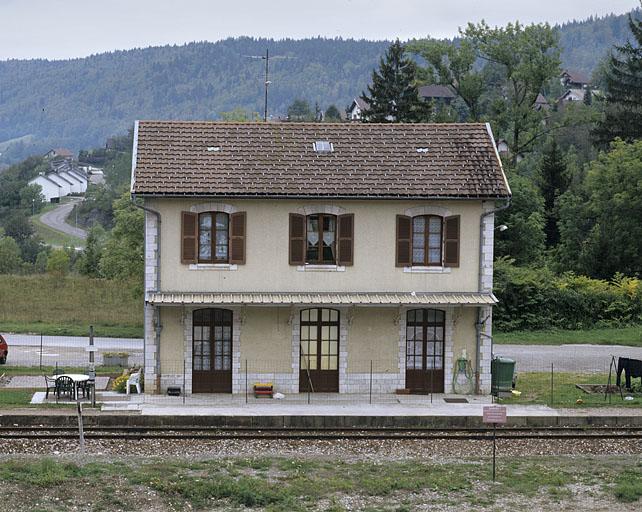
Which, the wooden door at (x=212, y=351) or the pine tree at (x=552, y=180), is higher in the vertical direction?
the pine tree at (x=552, y=180)

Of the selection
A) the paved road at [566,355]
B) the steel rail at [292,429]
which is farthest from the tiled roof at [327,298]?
the paved road at [566,355]

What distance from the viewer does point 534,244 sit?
52.5 m

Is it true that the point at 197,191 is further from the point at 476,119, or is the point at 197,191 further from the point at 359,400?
the point at 476,119

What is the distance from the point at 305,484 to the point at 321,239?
1013cm

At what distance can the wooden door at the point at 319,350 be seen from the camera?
29.6 meters

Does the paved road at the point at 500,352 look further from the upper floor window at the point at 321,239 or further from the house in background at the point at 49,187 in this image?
the house in background at the point at 49,187

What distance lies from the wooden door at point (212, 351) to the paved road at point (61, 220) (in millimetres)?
91980

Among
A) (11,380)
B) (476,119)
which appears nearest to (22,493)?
(11,380)

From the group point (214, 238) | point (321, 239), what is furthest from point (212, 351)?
point (321, 239)

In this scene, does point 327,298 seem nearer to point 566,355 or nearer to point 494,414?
point 494,414

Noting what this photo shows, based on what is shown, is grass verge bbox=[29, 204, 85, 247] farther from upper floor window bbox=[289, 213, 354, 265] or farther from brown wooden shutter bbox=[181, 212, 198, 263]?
upper floor window bbox=[289, 213, 354, 265]

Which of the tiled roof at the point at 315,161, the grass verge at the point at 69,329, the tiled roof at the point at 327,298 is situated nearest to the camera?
the tiled roof at the point at 327,298

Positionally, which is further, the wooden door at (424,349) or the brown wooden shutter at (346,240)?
the wooden door at (424,349)

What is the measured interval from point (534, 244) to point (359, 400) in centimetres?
2556
